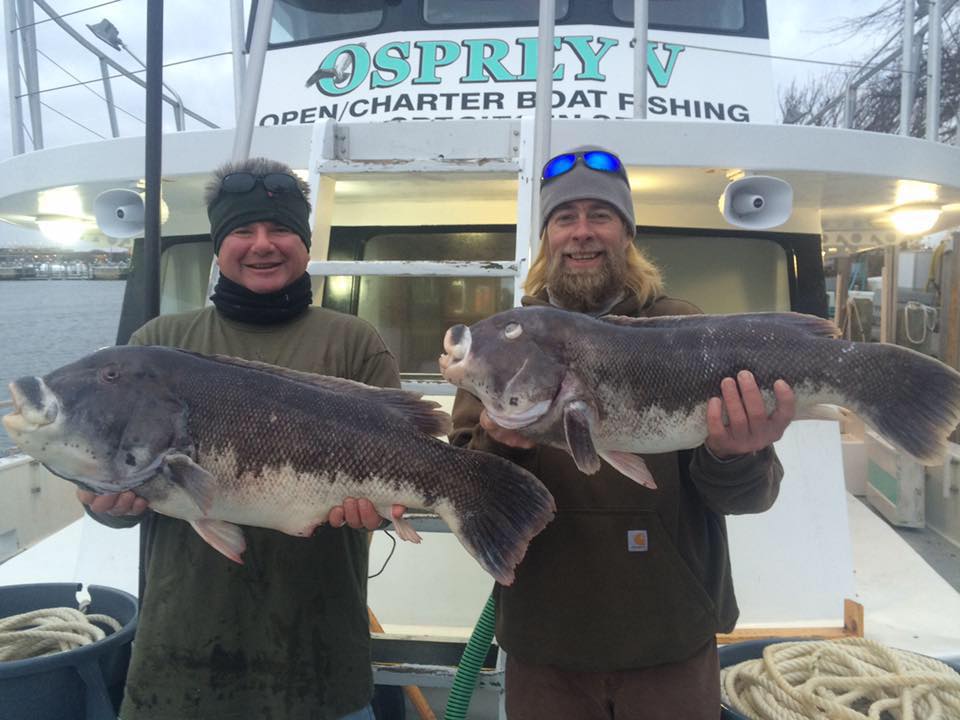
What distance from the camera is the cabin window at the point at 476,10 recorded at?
591 cm

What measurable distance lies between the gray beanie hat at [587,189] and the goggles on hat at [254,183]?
0.82 meters

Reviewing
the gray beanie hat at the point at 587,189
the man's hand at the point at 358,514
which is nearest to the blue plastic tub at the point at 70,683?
the man's hand at the point at 358,514

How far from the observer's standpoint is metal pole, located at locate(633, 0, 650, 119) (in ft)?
14.0

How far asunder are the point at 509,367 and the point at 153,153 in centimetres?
167

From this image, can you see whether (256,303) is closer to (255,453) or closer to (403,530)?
(255,453)

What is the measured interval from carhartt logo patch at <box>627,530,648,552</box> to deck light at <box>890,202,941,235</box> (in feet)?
16.2

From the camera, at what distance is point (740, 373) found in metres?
1.91

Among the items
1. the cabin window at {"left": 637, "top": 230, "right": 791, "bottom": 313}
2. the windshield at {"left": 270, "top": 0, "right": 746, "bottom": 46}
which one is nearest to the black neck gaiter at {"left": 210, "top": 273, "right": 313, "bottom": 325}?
the cabin window at {"left": 637, "top": 230, "right": 791, "bottom": 313}

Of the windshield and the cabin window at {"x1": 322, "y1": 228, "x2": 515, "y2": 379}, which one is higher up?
the windshield

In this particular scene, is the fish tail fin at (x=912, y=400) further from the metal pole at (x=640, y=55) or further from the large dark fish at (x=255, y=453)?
the metal pole at (x=640, y=55)

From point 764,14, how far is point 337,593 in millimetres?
5824

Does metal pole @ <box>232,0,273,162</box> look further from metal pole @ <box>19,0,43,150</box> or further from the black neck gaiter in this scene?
metal pole @ <box>19,0,43,150</box>

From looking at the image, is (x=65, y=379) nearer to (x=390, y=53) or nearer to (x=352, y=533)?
(x=352, y=533)

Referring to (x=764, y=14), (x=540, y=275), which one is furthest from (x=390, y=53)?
(x=540, y=275)
